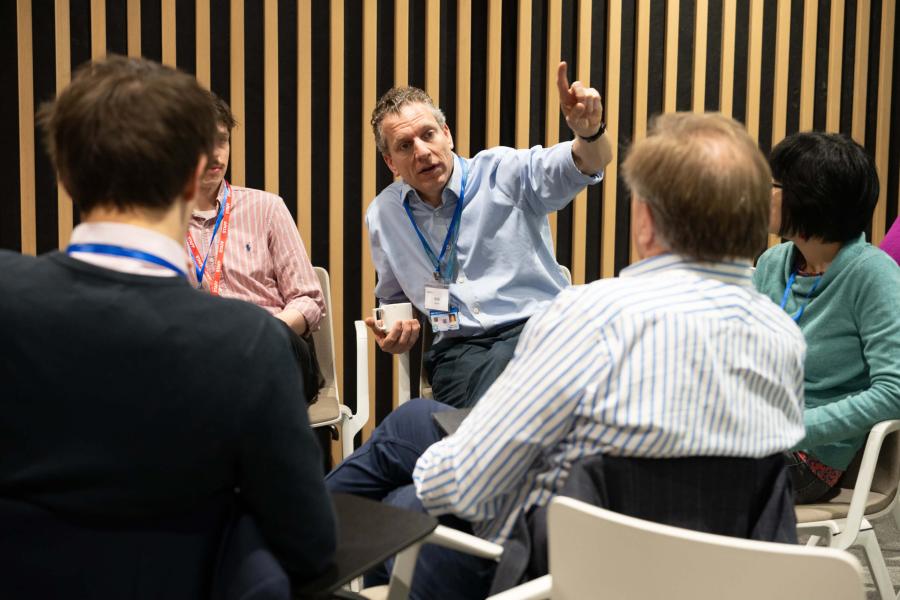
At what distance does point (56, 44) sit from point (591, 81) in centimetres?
249

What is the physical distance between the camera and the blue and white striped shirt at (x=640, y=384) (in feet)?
4.51

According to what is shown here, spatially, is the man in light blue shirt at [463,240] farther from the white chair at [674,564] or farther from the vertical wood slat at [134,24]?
the white chair at [674,564]

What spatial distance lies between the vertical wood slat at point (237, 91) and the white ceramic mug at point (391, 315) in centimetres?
155

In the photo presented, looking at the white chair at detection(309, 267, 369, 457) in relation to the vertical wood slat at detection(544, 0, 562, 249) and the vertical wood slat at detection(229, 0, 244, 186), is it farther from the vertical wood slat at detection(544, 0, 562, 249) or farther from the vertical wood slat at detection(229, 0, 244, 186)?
the vertical wood slat at detection(544, 0, 562, 249)

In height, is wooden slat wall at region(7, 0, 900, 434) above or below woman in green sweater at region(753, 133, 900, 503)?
above

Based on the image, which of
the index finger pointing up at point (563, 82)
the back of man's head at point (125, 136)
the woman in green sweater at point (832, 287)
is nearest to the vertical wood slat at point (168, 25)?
the index finger pointing up at point (563, 82)

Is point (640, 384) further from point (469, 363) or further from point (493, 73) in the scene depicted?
point (493, 73)

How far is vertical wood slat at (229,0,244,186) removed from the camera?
4.11 metres

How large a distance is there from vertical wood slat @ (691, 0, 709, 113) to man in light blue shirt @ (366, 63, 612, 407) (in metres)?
1.66

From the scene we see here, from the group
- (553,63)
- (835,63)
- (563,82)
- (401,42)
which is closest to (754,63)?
(835,63)

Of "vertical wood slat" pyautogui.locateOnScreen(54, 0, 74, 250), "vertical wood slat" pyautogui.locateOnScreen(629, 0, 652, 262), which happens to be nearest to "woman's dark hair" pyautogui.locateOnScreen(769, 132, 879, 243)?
"vertical wood slat" pyautogui.locateOnScreen(629, 0, 652, 262)

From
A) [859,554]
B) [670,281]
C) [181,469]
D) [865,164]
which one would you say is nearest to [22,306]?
[181,469]

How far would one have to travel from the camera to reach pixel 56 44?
157 inches

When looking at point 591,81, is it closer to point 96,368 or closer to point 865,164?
point 865,164
